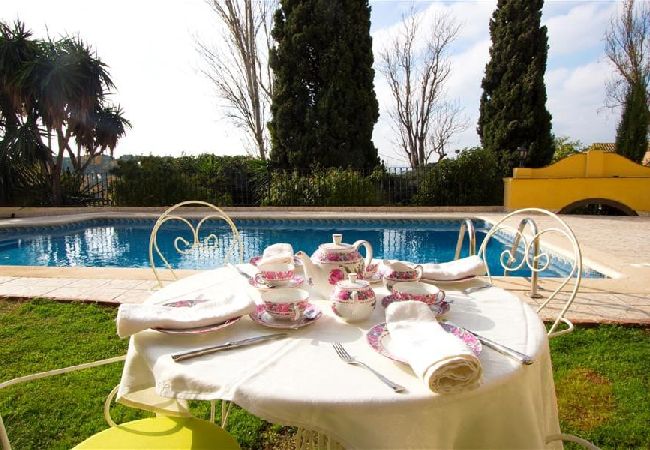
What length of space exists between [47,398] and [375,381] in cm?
195

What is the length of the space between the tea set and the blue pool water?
4243 millimetres

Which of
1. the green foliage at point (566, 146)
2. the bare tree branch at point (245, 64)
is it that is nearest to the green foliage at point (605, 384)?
the bare tree branch at point (245, 64)

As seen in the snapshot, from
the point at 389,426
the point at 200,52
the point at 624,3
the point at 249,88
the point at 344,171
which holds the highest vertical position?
the point at 624,3

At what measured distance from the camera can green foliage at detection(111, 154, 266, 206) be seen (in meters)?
10.7

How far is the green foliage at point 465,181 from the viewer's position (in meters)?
10.1

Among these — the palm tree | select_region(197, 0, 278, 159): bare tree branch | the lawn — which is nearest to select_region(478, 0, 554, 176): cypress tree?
select_region(197, 0, 278, 159): bare tree branch

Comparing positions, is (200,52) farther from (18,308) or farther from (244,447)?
(244,447)

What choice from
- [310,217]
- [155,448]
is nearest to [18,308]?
[155,448]

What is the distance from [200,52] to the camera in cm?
1442

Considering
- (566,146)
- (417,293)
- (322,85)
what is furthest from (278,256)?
(566,146)

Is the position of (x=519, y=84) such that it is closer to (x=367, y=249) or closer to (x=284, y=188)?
(x=284, y=188)

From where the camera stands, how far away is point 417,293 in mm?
1200

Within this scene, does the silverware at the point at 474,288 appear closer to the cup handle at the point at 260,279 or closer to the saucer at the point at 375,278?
the saucer at the point at 375,278

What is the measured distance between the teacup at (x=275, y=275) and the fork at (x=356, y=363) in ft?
1.34
